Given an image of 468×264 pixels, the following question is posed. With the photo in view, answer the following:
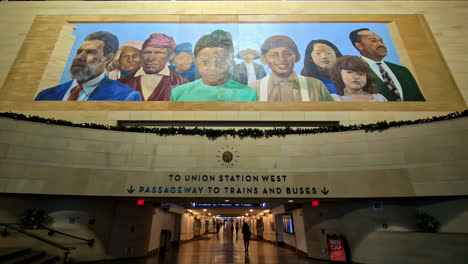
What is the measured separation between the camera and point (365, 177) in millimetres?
8070

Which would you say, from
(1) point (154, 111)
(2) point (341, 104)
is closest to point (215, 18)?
(1) point (154, 111)

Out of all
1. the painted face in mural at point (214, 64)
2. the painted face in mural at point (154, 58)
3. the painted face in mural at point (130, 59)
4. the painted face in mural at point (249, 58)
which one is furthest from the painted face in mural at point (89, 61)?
the painted face in mural at point (249, 58)

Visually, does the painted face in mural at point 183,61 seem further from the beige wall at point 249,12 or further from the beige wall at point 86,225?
the beige wall at point 86,225

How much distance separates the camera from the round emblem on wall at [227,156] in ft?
28.4

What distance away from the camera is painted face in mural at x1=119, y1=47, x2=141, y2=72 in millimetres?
13977

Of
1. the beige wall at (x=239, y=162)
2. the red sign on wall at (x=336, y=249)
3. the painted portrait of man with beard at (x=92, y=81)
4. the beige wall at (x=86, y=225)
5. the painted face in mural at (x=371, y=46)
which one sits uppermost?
the painted face in mural at (x=371, y=46)

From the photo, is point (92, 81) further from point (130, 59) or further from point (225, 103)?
point (225, 103)

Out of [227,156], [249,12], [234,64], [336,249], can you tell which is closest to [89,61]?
[234,64]

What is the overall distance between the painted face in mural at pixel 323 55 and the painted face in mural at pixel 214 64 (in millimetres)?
5527

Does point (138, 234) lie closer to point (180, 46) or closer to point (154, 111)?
point (154, 111)

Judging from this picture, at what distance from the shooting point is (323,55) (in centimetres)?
1445

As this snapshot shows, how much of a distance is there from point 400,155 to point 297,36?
10421 millimetres

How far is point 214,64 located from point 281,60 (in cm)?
437

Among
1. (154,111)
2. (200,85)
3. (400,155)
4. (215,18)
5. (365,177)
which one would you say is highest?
(215,18)
